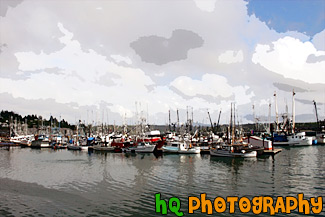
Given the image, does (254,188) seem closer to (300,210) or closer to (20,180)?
(300,210)

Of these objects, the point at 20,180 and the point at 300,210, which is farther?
the point at 20,180

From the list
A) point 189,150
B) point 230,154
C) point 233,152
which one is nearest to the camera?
point 230,154

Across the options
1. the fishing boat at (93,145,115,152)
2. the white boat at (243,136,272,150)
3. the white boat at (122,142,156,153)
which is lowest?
the fishing boat at (93,145,115,152)

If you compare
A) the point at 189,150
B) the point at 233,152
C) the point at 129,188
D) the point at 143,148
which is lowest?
the point at 143,148

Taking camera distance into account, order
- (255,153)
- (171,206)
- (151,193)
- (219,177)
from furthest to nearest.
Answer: (255,153) < (219,177) < (151,193) < (171,206)

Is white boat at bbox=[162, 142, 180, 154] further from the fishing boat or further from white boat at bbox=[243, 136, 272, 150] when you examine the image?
the fishing boat

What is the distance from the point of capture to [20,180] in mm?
44406

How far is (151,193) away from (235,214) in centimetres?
1169

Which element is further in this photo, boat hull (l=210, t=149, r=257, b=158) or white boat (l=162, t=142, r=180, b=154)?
white boat (l=162, t=142, r=180, b=154)

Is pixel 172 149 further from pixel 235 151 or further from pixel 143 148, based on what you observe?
pixel 235 151

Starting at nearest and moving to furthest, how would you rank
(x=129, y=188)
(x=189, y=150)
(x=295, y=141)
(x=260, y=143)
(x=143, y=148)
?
(x=129, y=188) < (x=260, y=143) < (x=189, y=150) < (x=143, y=148) < (x=295, y=141)

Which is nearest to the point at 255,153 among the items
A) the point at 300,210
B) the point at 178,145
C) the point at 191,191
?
the point at 178,145

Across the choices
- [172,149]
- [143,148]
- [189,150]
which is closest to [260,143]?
[189,150]

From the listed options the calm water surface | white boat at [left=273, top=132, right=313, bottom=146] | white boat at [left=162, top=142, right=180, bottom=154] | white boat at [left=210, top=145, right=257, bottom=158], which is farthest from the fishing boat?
white boat at [left=273, top=132, right=313, bottom=146]
